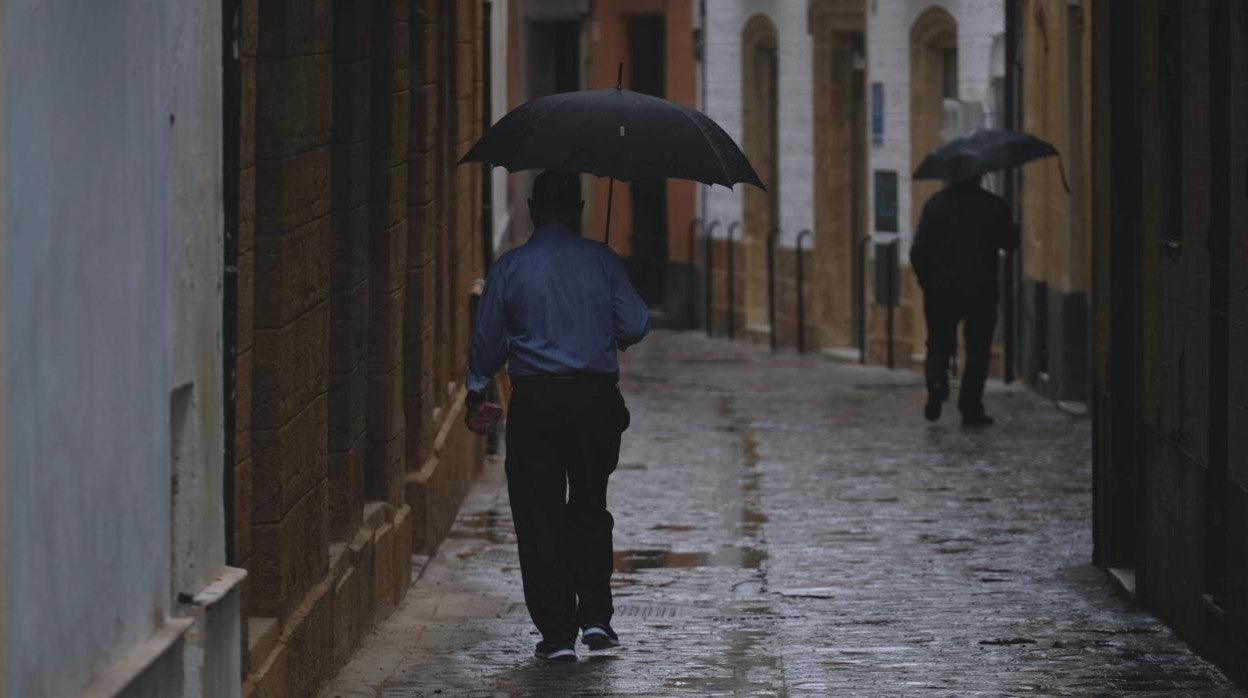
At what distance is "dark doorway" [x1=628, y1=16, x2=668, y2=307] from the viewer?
109 feet

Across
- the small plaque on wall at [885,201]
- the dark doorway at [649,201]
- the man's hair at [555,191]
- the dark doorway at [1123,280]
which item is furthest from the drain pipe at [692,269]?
the man's hair at [555,191]

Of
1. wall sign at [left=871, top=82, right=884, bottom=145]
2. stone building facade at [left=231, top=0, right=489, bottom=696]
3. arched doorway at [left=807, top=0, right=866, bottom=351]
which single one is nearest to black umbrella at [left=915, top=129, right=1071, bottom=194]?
stone building facade at [left=231, top=0, right=489, bottom=696]

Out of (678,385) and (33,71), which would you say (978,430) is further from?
(33,71)

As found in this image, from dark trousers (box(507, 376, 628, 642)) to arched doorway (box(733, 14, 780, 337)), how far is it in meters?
20.4

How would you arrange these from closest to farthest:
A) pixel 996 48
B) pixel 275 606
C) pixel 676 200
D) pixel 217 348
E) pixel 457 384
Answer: pixel 217 348
pixel 275 606
pixel 457 384
pixel 996 48
pixel 676 200

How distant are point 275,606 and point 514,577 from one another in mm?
4046

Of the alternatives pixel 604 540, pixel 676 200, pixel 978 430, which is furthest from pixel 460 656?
pixel 676 200

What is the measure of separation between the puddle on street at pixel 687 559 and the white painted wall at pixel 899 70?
1184cm

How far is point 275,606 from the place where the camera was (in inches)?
314

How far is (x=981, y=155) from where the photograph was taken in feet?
58.9

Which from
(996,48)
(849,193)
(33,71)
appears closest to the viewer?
(33,71)

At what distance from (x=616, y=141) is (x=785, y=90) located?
19268mm

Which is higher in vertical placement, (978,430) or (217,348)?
(217,348)

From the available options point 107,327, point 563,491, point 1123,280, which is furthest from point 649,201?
point 107,327
